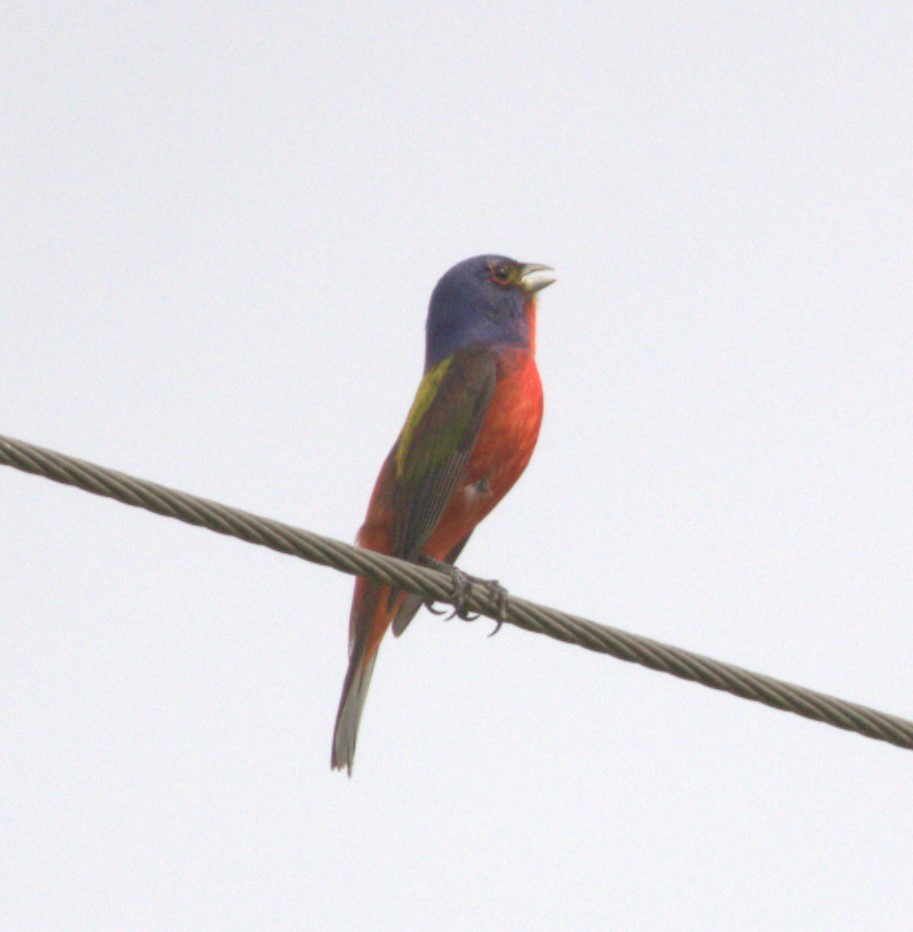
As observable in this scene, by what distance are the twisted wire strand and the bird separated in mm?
1799

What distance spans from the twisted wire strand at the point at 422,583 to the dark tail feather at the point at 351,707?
198 centimetres

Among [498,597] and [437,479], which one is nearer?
[498,597]

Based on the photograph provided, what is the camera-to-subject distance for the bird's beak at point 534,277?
7.37 m

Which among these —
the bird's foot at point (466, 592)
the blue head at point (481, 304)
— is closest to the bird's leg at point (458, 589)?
the bird's foot at point (466, 592)

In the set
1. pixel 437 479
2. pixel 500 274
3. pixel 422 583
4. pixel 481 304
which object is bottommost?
pixel 422 583

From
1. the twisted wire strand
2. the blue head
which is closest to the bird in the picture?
the blue head

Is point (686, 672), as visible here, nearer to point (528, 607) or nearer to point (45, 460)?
point (528, 607)

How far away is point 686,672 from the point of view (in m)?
4.07

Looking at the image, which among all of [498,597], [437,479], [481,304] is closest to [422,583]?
[498,597]

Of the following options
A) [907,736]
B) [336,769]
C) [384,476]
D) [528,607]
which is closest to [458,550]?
[384,476]

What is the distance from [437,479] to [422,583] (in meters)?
1.85

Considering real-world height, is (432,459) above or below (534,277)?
below

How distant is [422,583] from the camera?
A: 14.1 feet

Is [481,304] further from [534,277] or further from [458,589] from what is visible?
[458,589]
